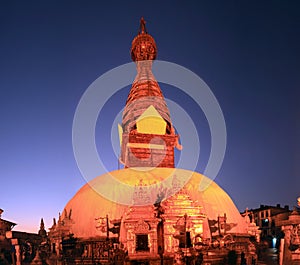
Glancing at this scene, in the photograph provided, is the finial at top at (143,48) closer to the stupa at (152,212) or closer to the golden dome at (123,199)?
the stupa at (152,212)

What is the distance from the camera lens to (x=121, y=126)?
48531mm

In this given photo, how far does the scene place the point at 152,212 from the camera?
A: 28.3 metres

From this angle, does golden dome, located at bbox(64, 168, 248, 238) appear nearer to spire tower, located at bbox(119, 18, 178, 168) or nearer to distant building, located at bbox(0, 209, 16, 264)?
spire tower, located at bbox(119, 18, 178, 168)

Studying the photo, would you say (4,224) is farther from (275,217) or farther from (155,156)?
(275,217)

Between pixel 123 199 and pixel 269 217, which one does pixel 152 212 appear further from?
pixel 269 217

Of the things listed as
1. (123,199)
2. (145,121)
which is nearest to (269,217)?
(145,121)

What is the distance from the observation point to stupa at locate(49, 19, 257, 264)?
2802 centimetres

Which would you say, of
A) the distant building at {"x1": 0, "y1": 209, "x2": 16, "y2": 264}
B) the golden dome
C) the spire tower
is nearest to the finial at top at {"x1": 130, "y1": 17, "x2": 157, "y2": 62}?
the spire tower

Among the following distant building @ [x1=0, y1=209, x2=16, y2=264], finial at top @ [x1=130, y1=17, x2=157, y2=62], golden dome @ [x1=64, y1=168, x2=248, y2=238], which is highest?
finial at top @ [x1=130, y1=17, x2=157, y2=62]

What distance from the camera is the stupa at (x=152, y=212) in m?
28.0

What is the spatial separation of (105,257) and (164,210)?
18.9 feet

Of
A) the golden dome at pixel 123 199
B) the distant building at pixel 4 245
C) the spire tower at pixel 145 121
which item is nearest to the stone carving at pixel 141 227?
the golden dome at pixel 123 199

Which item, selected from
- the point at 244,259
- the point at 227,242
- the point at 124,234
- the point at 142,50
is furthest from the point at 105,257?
the point at 142,50

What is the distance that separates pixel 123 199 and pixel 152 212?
5.47 metres
